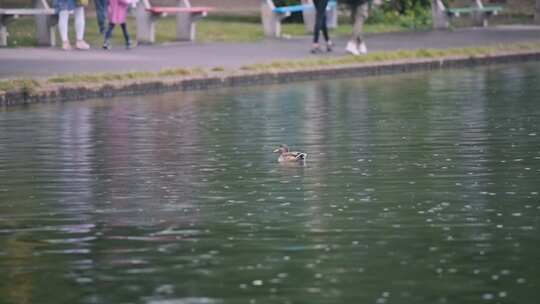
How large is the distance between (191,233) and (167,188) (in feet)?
8.37

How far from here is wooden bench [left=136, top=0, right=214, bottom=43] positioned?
32.5 m

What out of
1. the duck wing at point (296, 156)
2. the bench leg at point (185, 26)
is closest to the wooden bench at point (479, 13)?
the bench leg at point (185, 26)

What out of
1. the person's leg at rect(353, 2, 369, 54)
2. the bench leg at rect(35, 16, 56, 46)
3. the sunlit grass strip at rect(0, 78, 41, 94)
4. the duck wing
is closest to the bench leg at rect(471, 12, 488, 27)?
the person's leg at rect(353, 2, 369, 54)

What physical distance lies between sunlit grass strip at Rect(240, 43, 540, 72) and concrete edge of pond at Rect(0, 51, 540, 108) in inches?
4.1

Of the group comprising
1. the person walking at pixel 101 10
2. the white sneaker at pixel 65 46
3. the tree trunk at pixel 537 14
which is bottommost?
the tree trunk at pixel 537 14

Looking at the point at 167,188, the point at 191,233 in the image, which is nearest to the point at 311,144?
the point at 167,188

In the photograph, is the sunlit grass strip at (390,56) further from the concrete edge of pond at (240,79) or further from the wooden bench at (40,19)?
the wooden bench at (40,19)

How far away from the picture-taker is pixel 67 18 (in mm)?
30328

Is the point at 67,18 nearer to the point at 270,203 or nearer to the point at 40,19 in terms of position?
the point at 40,19

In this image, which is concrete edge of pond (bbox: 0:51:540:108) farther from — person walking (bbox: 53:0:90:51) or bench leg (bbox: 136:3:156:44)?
bench leg (bbox: 136:3:156:44)

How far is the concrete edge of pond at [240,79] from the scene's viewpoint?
77.8ft

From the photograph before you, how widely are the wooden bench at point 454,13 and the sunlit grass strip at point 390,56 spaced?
6195mm

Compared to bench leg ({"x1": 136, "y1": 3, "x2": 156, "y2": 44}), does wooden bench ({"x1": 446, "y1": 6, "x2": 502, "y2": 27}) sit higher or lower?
lower

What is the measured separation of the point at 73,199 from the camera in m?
13.7
